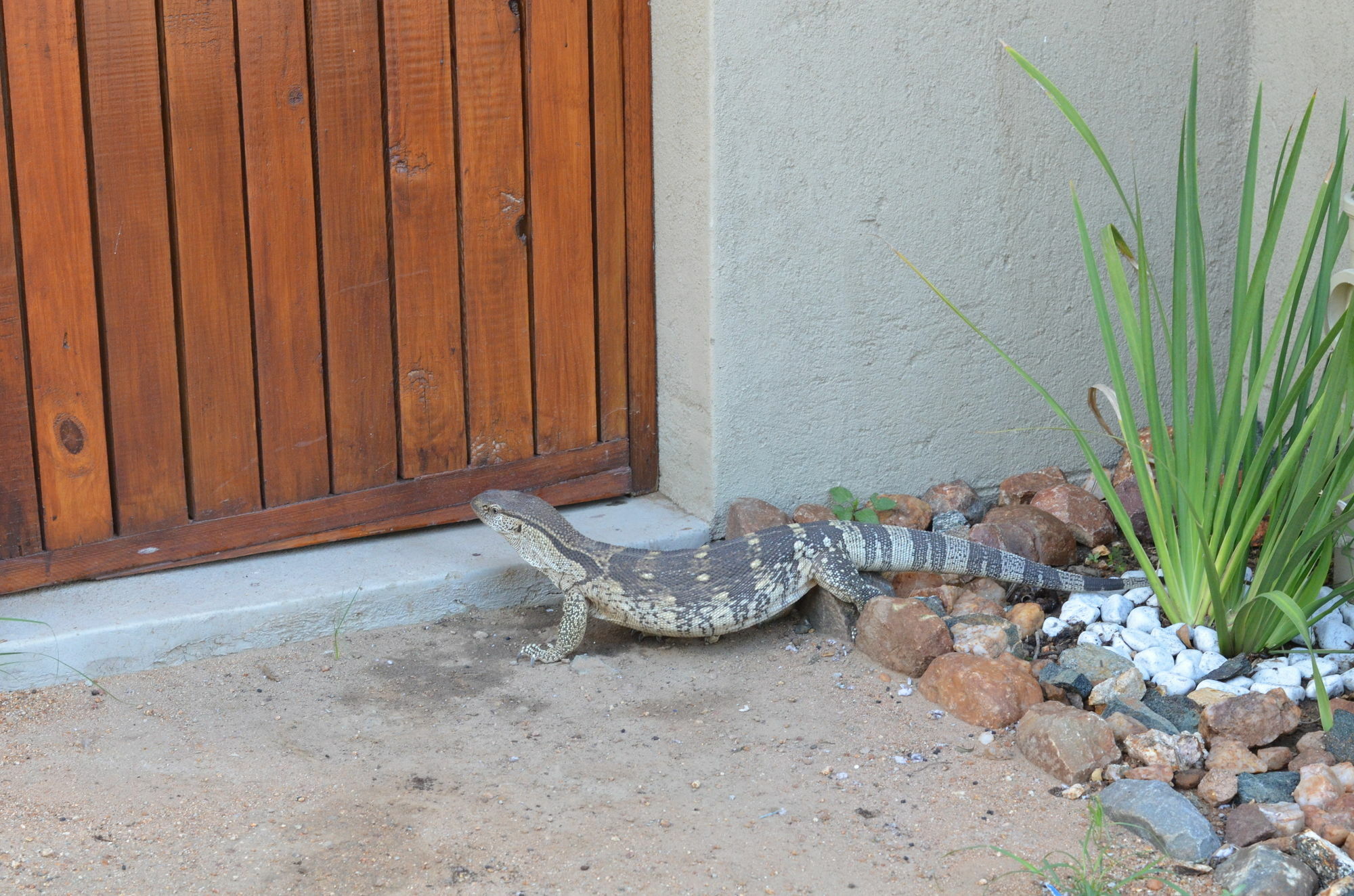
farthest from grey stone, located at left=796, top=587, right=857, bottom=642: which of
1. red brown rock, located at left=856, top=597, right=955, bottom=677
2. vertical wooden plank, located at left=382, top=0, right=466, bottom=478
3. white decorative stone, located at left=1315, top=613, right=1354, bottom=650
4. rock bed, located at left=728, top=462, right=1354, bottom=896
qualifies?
white decorative stone, located at left=1315, top=613, right=1354, bottom=650

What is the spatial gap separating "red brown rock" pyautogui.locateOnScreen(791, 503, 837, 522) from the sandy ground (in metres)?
0.63

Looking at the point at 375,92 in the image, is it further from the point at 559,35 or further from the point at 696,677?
the point at 696,677

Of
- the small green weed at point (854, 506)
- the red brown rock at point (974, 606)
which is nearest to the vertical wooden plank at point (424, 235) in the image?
the small green weed at point (854, 506)

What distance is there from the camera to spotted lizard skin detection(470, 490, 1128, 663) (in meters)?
4.36

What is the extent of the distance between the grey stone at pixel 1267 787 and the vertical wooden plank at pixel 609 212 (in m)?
2.49

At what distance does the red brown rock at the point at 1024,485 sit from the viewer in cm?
540

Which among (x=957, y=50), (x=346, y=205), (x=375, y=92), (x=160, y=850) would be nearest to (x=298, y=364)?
(x=346, y=205)

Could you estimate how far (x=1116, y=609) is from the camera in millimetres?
4406

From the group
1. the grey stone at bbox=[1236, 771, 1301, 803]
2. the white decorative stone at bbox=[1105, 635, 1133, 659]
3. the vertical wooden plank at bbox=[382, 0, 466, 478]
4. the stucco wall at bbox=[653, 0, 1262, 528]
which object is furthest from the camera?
the stucco wall at bbox=[653, 0, 1262, 528]

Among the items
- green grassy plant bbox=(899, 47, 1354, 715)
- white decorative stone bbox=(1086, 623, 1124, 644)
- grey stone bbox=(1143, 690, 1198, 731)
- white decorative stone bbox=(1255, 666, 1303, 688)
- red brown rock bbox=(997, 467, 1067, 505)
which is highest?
green grassy plant bbox=(899, 47, 1354, 715)

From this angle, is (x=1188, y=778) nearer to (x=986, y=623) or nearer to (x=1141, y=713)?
(x=1141, y=713)

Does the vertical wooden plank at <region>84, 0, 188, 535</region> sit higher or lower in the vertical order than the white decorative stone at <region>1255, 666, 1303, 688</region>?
higher

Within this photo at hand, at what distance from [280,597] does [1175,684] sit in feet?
9.05

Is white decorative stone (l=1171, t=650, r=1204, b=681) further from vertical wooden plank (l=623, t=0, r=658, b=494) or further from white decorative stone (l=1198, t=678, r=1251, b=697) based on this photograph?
vertical wooden plank (l=623, t=0, r=658, b=494)
